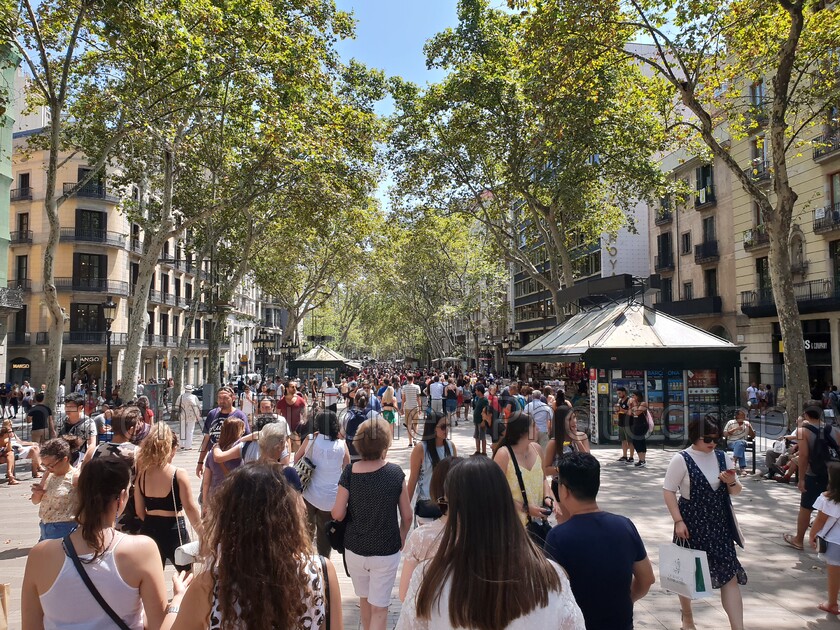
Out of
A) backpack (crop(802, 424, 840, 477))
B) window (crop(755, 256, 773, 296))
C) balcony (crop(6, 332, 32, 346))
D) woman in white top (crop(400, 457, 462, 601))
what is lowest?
backpack (crop(802, 424, 840, 477))

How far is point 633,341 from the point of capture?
14797 mm

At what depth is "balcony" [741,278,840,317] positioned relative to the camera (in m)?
22.7

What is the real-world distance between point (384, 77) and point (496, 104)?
5.20 meters

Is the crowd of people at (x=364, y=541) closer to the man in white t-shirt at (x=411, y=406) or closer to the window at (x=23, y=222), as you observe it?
the man in white t-shirt at (x=411, y=406)

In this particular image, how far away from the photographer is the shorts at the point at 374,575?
4047mm

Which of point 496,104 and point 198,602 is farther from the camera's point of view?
point 496,104

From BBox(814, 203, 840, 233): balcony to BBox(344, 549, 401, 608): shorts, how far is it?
2443 centimetres

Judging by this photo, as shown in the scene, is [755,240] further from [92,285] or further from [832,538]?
[92,285]

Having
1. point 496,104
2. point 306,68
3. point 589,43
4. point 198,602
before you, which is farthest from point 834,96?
point 198,602

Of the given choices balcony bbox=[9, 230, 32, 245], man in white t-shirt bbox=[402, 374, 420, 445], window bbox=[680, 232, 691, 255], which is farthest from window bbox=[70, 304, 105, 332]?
window bbox=[680, 232, 691, 255]

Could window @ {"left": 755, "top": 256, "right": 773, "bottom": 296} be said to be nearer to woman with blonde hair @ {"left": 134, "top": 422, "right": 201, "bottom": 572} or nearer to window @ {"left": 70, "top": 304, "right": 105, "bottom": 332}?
woman with blonde hair @ {"left": 134, "top": 422, "right": 201, "bottom": 572}

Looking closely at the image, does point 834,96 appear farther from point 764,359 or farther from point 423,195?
point 764,359

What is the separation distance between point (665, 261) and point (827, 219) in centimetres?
1220

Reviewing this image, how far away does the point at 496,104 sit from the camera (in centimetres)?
1966
